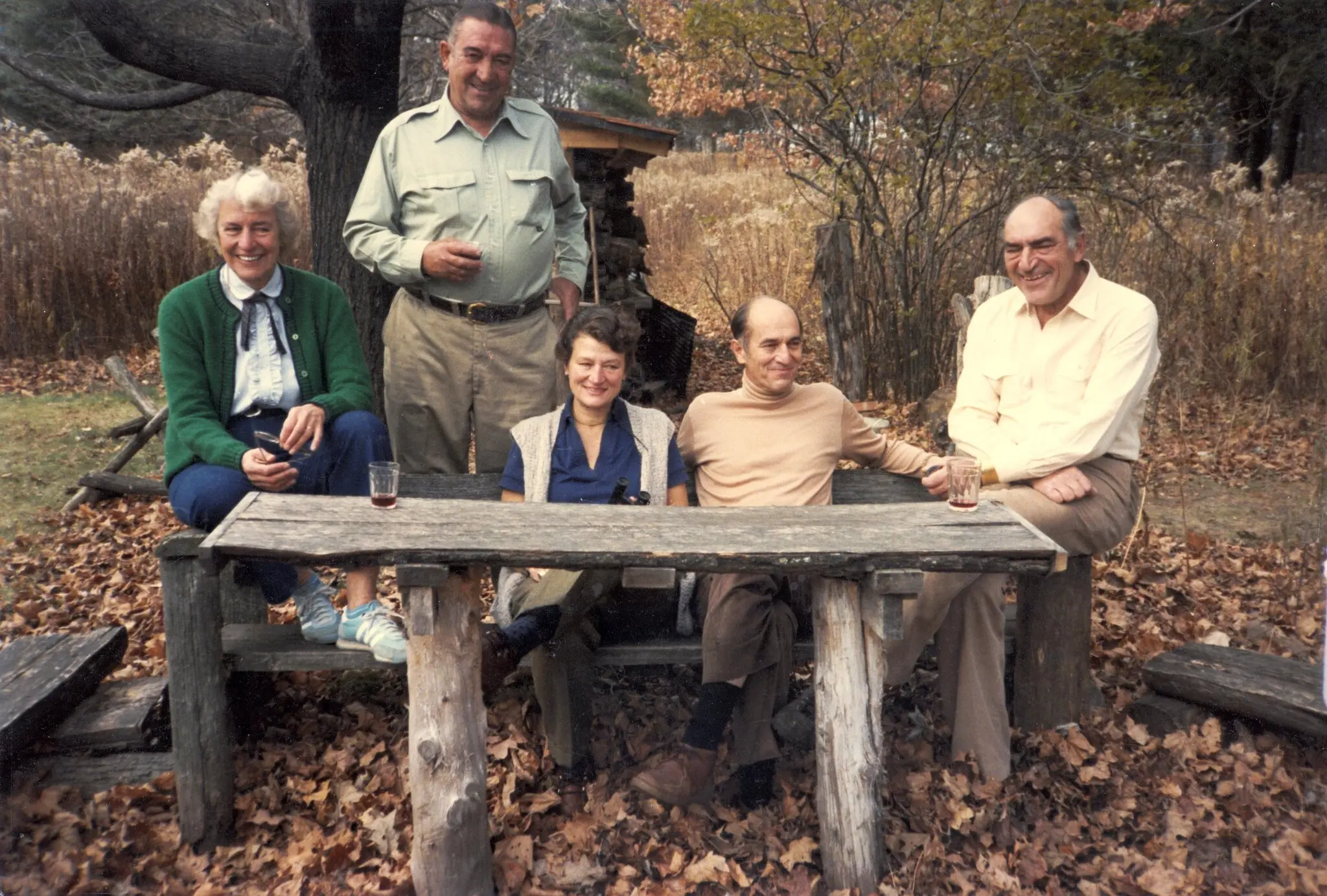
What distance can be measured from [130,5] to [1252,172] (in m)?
17.0

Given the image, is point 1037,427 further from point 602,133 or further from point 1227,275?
point 602,133

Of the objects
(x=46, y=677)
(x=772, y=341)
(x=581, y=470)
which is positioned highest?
(x=772, y=341)

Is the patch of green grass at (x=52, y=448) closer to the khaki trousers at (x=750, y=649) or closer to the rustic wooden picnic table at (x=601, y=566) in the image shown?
the rustic wooden picnic table at (x=601, y=566)

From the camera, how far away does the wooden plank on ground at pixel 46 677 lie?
11.0ft

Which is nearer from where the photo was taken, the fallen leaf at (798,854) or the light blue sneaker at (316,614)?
the fallen leaf at (798,854)

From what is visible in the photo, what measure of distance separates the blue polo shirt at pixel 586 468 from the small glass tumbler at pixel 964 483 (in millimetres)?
910

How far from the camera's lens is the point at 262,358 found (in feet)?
12.2

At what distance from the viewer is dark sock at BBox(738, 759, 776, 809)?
3438 millimetres

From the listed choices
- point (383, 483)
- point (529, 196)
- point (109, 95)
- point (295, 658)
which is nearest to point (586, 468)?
point (383, 483)

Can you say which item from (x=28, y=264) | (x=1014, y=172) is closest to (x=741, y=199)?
(x=1014, y=172)

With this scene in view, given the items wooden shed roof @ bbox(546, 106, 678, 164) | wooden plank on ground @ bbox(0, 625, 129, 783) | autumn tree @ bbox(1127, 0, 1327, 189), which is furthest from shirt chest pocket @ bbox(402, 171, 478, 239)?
autumn tree @ bbox(1127, 0, 1327, 189)

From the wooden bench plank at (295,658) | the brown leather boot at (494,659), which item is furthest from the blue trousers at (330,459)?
the brown leather boot at (494,659)

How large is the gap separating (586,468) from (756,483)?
58 centimetres

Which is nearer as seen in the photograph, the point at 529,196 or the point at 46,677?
the point at 46,677
